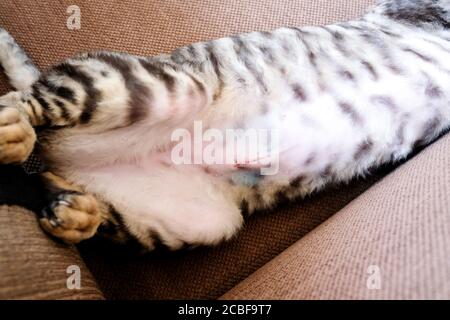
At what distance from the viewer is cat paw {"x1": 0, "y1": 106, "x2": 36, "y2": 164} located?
0.90 meters

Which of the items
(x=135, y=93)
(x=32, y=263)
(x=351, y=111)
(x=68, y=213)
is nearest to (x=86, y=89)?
(x=135, y=93)

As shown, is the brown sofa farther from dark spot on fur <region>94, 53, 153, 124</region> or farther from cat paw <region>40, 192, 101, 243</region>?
dark spot on fur <region>94, 53, 153, 124</region>

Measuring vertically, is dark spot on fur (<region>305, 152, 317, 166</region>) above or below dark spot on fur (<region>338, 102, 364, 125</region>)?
below

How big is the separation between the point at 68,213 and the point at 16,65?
0.58 metres

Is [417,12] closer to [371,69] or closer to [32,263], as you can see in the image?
[371,69]

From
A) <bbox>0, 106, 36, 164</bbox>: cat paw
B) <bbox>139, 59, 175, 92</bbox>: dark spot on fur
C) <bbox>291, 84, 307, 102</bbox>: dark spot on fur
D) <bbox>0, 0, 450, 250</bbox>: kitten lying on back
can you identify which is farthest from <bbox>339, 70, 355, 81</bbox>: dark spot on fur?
<bbox>0, 106, 36, 164</bbox>: cat paw

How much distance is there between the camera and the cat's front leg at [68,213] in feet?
3.05

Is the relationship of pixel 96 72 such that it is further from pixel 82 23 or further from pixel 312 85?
pixel 312 85

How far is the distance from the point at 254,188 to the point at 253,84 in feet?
0.96

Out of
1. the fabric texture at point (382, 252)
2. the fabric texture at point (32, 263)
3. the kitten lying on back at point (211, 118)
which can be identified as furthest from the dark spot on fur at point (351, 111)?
the fabric texture at point (32, 263)

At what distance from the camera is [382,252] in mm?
810

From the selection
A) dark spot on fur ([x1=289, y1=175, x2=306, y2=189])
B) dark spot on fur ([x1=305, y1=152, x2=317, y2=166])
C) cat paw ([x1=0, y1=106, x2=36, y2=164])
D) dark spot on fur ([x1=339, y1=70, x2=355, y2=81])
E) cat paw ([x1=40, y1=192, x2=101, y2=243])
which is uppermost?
cat paw ([x1=0, y1=106, x2=36, y2=164])

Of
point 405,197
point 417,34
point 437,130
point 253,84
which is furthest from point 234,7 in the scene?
point 405,197

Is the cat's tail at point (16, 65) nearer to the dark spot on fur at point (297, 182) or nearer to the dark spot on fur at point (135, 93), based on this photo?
the dark spot on fur at point (135, 93)
